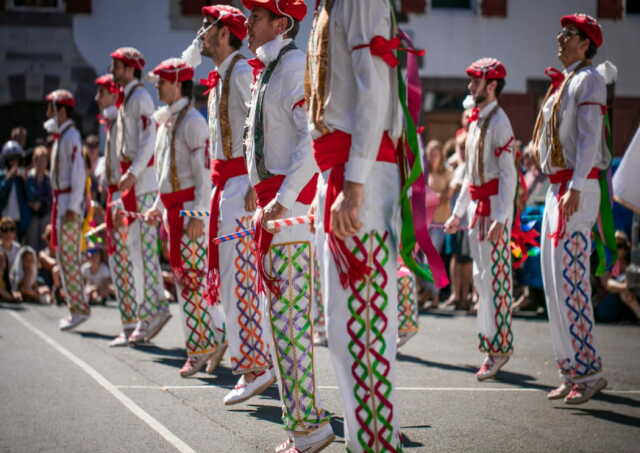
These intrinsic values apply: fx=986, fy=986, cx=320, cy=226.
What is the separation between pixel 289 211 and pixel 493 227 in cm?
268

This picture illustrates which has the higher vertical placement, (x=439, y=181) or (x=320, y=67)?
(x=320, y=67)

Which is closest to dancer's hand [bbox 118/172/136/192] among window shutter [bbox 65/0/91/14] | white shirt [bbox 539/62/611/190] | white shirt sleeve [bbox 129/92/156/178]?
white shirt sleeve [bbox 129/92/156/178]

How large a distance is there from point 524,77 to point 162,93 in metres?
15.1

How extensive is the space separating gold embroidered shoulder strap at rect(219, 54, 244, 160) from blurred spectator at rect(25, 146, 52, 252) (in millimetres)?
8893

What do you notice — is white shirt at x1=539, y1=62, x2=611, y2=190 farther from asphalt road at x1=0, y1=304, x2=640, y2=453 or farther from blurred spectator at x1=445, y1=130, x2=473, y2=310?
blurred spectator at x1=445, y1=130, x2=473, y2=310

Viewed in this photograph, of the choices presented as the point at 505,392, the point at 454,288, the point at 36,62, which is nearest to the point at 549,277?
the point at 505,392

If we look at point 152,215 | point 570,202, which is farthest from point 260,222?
point 152,215

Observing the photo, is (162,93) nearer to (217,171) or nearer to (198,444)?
(217,171)

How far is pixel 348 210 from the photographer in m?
3.43

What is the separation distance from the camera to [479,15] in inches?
840

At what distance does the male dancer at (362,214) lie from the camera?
3467 mm

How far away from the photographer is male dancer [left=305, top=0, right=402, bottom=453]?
3467 millimetres

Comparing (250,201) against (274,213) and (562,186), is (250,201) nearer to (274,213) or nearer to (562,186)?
(274,213)

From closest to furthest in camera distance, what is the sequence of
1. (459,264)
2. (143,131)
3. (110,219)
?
(143,131) < (110,219) < (459,264)
